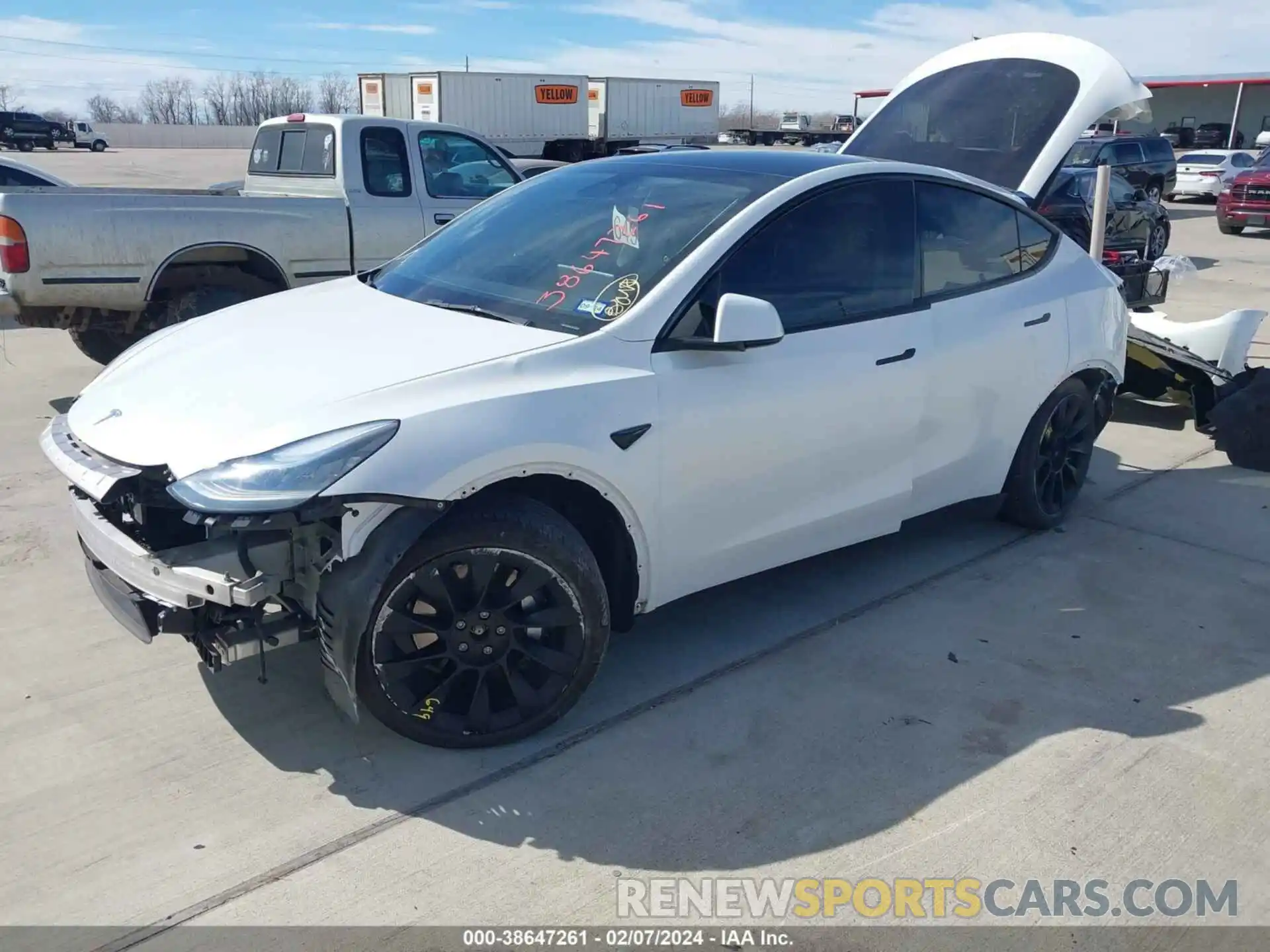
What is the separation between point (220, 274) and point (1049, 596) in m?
5.80

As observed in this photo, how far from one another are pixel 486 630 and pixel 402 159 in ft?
20.7

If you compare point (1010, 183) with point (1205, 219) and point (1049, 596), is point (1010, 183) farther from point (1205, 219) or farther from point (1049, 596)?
point (1205, 219)

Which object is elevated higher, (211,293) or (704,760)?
(211,293)

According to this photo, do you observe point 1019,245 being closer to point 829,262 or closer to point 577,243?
point 829,262

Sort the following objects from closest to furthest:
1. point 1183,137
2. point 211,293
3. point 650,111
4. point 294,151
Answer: point 211,293
point 294,151
point 650,111
point 1183,137

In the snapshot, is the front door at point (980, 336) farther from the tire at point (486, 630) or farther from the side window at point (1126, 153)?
the side window at point (1126, 153)

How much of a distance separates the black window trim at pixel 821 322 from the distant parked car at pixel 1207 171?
28.0 meters

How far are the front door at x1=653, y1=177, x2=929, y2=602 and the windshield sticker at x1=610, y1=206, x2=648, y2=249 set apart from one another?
38cm

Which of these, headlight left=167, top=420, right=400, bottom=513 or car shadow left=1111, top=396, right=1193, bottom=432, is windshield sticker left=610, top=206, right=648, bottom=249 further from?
car shadow left=1111, top=396, right=1193, bottom=432

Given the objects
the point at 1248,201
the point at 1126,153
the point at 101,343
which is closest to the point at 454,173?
the point at 101,343

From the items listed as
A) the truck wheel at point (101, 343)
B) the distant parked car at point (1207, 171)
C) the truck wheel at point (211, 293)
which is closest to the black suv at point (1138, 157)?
the distant parked car at point (1207, 171)

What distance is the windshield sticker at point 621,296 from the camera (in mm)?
3607

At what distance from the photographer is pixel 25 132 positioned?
55.5m

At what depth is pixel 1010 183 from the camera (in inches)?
227
